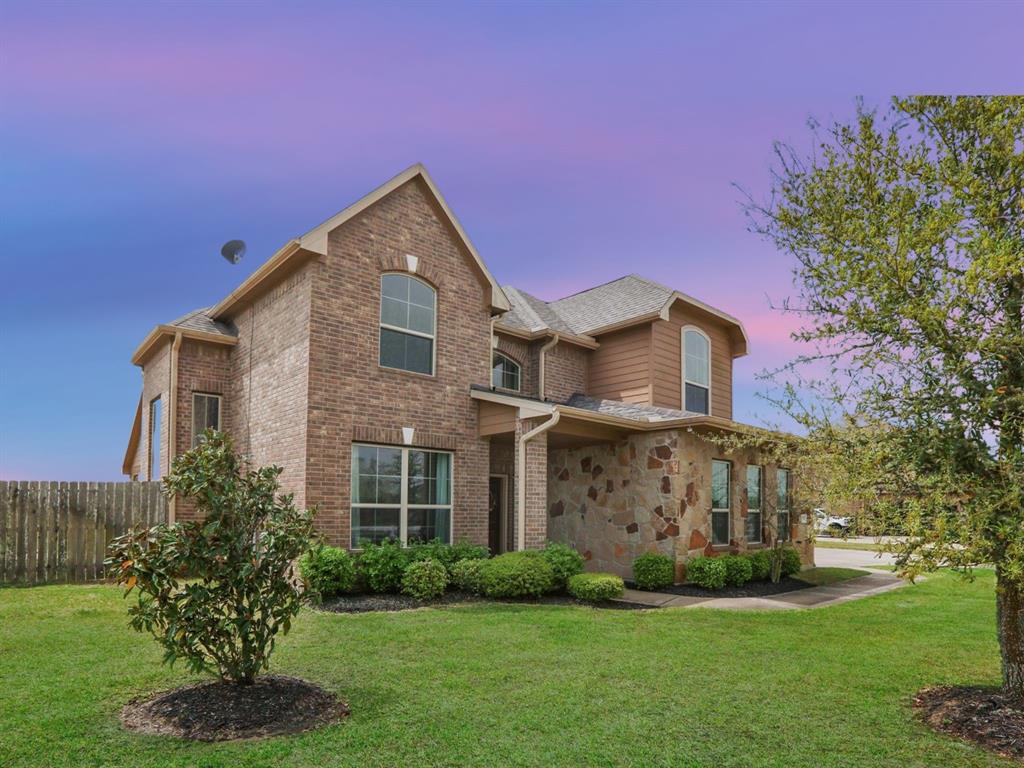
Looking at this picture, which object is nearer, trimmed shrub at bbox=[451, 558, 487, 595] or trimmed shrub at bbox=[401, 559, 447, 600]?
trimmed shrub at bbox=[401, 559, 447, 600]

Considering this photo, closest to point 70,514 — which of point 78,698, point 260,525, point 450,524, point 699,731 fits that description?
point 450,524

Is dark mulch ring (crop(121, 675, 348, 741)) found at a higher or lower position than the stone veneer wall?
lower

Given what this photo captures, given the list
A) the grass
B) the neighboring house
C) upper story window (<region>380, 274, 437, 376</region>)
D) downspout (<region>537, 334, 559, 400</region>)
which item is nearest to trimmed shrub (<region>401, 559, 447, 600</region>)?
the neighboring house

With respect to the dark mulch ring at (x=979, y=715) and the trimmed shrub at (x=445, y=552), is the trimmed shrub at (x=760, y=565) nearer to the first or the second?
the trimmed shrub at (x=445, y=552)

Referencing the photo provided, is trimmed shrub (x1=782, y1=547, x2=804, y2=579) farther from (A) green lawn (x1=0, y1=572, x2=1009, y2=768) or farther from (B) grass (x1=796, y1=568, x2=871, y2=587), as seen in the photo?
(A) green lawn (x1=0, y1=572, x2=1009, y2=768)

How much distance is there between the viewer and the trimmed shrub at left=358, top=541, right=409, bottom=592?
10.5 metres

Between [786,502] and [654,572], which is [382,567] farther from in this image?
[786,502]

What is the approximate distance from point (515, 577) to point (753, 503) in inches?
279

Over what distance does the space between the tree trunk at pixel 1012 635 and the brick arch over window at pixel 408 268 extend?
969 centimetres

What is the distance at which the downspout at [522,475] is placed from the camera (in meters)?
11.7

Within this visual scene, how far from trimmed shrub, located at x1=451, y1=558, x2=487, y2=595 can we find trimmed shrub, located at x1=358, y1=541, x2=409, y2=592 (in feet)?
2.69

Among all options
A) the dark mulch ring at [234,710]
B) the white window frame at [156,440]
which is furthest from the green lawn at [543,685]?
the white window frame at [156,440]

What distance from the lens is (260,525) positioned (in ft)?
17.6

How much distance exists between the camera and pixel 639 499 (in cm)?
1345
